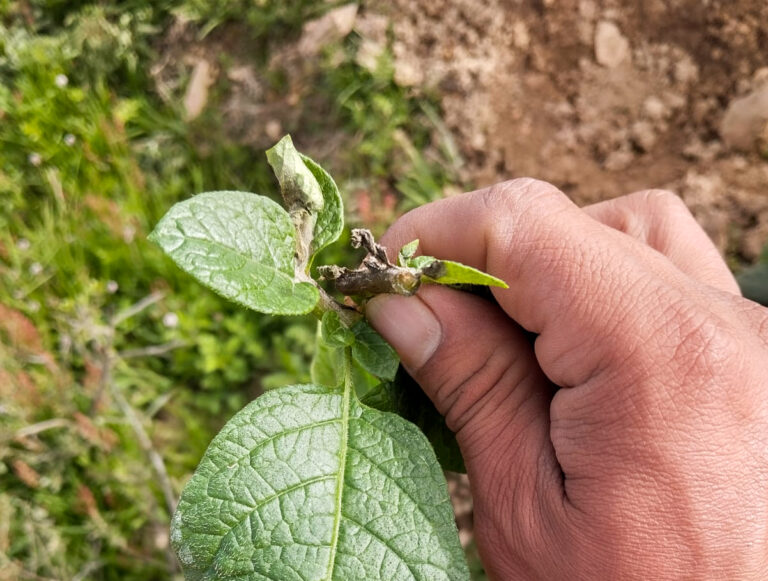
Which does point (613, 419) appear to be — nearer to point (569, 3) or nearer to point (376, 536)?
point (376, 536)

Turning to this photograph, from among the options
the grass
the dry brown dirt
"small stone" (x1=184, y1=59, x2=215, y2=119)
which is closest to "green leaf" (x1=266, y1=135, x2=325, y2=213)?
the grass

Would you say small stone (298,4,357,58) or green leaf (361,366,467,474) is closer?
green leaf (361,366,467,474)

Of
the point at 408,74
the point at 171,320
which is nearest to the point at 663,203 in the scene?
the point at 408,74

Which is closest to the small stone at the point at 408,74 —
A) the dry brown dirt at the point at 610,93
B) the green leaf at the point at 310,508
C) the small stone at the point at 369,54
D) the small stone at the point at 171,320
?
the dry brown dirt at the point at 610,93

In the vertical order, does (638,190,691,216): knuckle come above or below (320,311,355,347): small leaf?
above

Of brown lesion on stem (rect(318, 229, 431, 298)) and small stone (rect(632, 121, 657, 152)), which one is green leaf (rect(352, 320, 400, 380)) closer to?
brown lesion on stem (rect(318, 229, 431, 298))

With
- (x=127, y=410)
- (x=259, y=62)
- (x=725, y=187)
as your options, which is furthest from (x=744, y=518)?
(x=259, y=62)

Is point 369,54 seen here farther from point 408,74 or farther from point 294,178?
point 294,178
